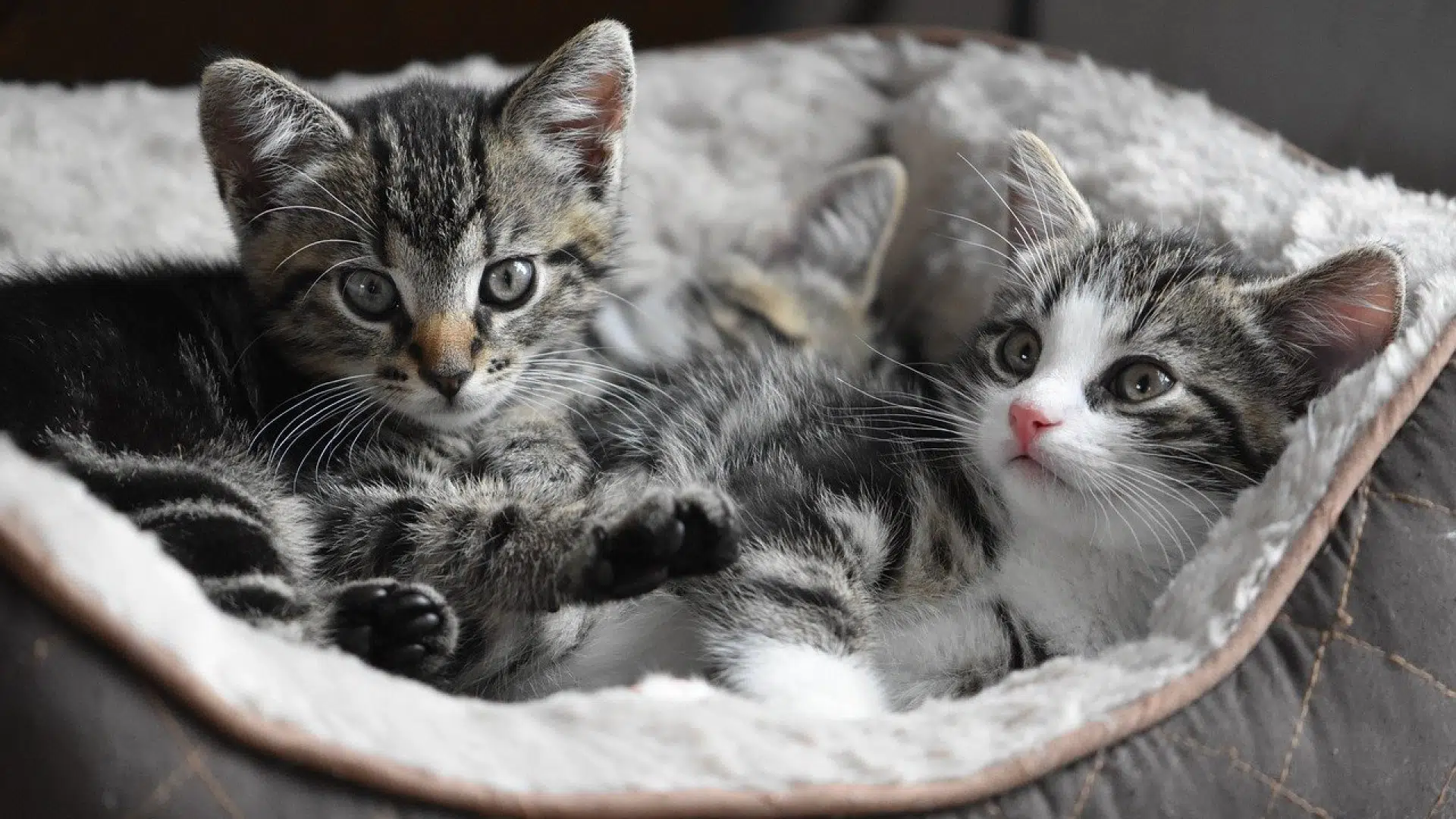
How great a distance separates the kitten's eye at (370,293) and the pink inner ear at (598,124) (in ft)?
0.91

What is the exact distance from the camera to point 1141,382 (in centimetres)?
116

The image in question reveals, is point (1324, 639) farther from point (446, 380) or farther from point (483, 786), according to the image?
point (446, 380)

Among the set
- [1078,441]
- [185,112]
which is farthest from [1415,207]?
[185,112]

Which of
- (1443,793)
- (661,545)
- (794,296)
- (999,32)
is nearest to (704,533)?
(661,545)

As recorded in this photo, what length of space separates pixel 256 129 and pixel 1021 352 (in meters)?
0.86

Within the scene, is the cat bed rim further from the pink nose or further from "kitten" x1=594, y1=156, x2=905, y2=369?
"kitten" x1=594, y1=156, x2=905, y2=369

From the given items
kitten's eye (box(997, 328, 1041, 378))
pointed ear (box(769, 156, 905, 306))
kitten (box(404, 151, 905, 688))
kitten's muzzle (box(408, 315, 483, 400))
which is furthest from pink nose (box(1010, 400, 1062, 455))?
pointed ear (box(769, 156, 905, 306))

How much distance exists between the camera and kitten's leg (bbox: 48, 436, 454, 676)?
39.4 inches

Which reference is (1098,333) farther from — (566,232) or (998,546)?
(566,232)

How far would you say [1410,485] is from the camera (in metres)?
1.09

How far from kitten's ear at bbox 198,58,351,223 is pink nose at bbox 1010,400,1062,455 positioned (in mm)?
765

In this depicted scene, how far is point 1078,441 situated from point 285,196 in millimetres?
882

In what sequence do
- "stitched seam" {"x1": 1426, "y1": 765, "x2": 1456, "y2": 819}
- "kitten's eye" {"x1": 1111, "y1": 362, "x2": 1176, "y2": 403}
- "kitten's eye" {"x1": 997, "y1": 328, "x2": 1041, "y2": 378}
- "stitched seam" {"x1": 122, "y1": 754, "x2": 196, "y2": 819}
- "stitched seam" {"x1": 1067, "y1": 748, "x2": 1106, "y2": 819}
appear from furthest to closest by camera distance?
"kitten's eye" {"x1": 997, "y1": 328, "x2": 1041, "y2": 378} → "kitten's eye" {"x1": 1111, "y1": 362, "x2": 1176, "y2": 403} → "stitched seam" {"x1": 1426, "y1": 765, "x2": 1456, "y2": 819} → "stitched seam" {"x1": 1067, "y1": 748, "x2": 1106, "y2": 819} → "stitched seam" {"x1": 122, "y1": 754, "x2": 196, "y2": 819}

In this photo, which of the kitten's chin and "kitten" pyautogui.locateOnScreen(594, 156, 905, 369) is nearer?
the kitten's chin
